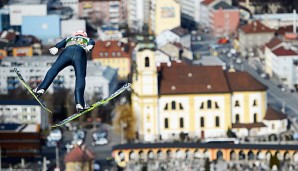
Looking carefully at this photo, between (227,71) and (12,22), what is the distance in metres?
12.0

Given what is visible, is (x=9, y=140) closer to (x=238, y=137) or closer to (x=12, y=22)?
(x=238, y=137)

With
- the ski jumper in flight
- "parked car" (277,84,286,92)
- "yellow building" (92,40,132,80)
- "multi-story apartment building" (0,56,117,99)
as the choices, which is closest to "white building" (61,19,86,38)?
"yellow building" (92,40,132,80)

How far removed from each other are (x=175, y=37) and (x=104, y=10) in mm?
5911

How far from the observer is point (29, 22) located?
30984 mm

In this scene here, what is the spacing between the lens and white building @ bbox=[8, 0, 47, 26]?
3180 cm

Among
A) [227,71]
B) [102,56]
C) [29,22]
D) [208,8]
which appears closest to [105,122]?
[227,71]

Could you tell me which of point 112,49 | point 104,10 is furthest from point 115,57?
point 104,10

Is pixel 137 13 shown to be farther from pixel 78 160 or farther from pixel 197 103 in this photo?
pixel 78 160

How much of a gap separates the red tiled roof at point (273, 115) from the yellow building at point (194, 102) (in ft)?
0.32

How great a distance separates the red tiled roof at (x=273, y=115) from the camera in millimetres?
20406

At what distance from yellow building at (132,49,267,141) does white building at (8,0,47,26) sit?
38.2 feet

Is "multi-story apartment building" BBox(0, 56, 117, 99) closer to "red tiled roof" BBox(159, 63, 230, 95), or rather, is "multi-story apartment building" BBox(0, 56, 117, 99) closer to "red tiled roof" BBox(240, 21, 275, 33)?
"red tiled roof" BBox(159, 63, 230, 95)

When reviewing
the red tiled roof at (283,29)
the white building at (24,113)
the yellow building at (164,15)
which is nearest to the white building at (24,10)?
the yellow building at (164,15)

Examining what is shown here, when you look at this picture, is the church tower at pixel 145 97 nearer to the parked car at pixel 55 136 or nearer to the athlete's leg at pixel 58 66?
the parked car at pixel 55 136
